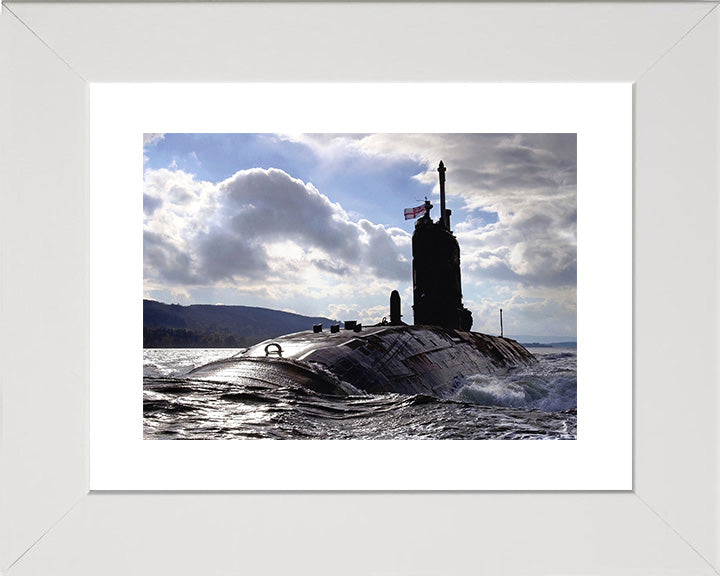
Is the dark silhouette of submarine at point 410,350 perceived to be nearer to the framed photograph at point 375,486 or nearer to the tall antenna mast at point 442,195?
the tall antenna mast at point 442,195

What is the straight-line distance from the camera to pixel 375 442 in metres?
2.98

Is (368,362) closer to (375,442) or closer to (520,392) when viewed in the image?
(520,392)

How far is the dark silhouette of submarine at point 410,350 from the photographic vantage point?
187 inches

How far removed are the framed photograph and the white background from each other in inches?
0.7

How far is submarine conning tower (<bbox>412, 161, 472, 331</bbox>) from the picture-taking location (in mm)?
6680

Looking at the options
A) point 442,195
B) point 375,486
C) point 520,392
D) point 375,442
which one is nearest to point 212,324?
point 442,195

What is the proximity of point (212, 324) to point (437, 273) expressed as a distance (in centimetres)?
390

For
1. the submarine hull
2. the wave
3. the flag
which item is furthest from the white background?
the flag

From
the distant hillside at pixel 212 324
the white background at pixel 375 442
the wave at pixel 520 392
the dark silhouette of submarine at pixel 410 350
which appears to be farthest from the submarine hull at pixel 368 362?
the white background at pixel 375 442

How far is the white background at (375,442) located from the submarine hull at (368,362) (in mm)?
1762
